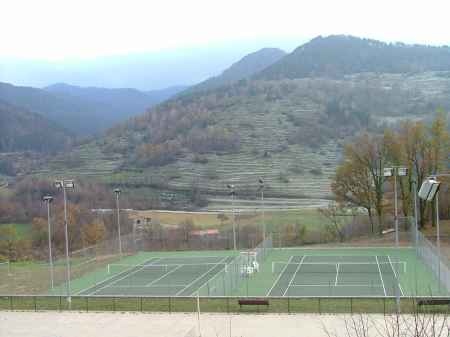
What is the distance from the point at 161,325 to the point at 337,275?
1382cm

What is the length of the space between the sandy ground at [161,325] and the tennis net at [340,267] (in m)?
12.3

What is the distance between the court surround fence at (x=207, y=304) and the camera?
25.2m

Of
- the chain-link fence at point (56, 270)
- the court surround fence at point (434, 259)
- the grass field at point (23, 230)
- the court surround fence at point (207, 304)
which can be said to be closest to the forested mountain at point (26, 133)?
the grass field at point (23, 230)

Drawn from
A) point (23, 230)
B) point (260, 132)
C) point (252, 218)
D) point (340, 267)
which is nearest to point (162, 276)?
point (340, 267)

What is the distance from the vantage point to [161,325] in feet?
78.0

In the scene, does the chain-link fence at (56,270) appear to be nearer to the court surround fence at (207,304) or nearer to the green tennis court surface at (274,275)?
the green tennis court surface at (274,275)

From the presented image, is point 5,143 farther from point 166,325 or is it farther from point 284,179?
point 166,325

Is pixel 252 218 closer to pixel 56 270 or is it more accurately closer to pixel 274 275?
pixel 56 270

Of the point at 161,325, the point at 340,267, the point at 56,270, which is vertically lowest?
the point at 56,270

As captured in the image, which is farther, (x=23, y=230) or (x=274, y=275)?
(x=23, y=230)

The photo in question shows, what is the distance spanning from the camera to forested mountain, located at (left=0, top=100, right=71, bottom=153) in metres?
140

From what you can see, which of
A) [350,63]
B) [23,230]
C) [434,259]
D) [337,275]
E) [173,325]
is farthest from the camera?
[350,63]

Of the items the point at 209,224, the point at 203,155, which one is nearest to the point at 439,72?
the point at 203,155

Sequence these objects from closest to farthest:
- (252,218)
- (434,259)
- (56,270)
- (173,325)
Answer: (173,325) → (434,259) → (56,270) → (252,218)
